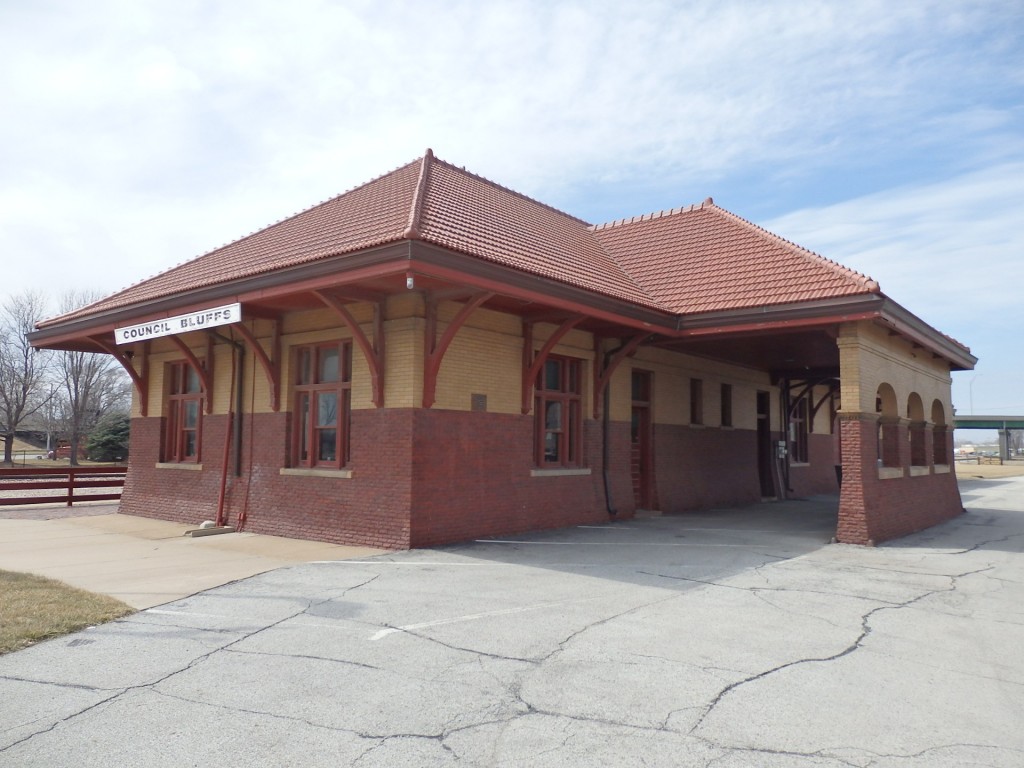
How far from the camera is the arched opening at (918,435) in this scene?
16.7m

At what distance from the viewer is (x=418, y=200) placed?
38.8 ft

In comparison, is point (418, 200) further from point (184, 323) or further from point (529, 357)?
point (184, 323)

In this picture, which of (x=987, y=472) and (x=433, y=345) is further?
(x=987, y=472)

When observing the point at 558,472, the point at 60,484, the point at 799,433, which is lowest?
the point at 60,484

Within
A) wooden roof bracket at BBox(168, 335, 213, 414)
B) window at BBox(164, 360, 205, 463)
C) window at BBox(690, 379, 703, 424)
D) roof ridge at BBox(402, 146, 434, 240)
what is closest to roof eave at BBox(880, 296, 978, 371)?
window at BBox(690, 379, 703, 424)

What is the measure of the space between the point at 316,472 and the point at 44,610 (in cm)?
536

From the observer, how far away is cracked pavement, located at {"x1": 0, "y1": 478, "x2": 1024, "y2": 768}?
4309mm

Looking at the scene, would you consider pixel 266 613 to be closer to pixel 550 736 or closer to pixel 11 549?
pixel 550 736

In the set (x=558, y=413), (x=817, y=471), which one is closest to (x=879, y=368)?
(x=558, y=413)

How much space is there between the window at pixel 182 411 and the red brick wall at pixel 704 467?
9.44m

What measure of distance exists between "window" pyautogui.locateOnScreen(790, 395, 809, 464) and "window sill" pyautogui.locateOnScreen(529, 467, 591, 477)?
10758 mm

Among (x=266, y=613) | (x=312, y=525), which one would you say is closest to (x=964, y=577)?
(x=266, y=613)

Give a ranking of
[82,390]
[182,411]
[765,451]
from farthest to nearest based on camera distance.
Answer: [82,390] → [765,451] → [182,411]

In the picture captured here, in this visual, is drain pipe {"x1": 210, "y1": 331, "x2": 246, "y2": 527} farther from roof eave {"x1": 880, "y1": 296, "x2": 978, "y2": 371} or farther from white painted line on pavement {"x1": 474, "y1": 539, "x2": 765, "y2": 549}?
roof eave {"x1": 880, "y1": 296, "x2": 978, "y2": 371}
